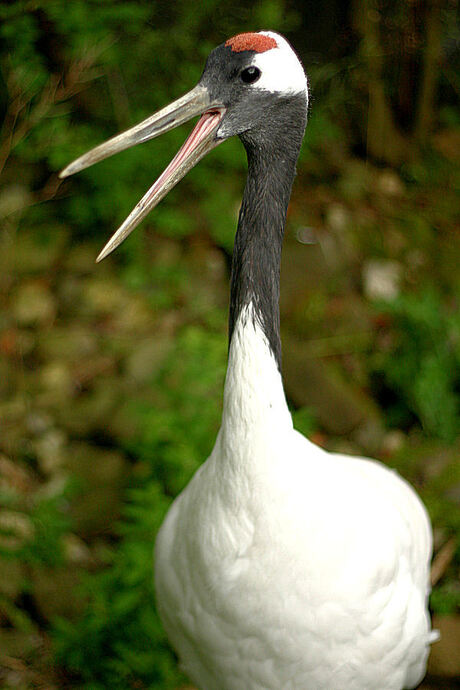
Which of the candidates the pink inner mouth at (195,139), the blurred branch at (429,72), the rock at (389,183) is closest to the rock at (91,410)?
the pink inner mouth at (195,139)

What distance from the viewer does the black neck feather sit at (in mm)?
1380

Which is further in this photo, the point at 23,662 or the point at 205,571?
the point at 23,662

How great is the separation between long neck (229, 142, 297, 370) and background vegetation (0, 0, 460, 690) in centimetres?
107

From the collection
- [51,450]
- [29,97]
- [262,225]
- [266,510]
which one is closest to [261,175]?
[262,225]

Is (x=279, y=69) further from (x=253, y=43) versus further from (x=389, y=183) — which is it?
(x=389, y=183)

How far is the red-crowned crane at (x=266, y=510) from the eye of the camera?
133cm

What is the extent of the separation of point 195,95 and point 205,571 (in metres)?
0.99

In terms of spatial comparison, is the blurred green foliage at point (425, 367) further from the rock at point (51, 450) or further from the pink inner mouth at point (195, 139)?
the pink inner mouth at point (195, 139)

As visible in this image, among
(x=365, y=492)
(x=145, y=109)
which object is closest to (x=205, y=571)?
(x=365, y=492)

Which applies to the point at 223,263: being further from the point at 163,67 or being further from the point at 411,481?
the point at 411,481

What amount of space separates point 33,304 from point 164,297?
687 mm

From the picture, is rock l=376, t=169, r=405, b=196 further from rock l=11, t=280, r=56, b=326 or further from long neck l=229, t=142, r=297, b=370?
long neck l=229, t=142, r=297, b=370

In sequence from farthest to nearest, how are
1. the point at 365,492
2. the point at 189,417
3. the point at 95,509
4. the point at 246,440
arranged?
the point at 95,509 < the point at 189,417 < the point at 365,492 < the point at 246,440

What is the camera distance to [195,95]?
4.35 feet
